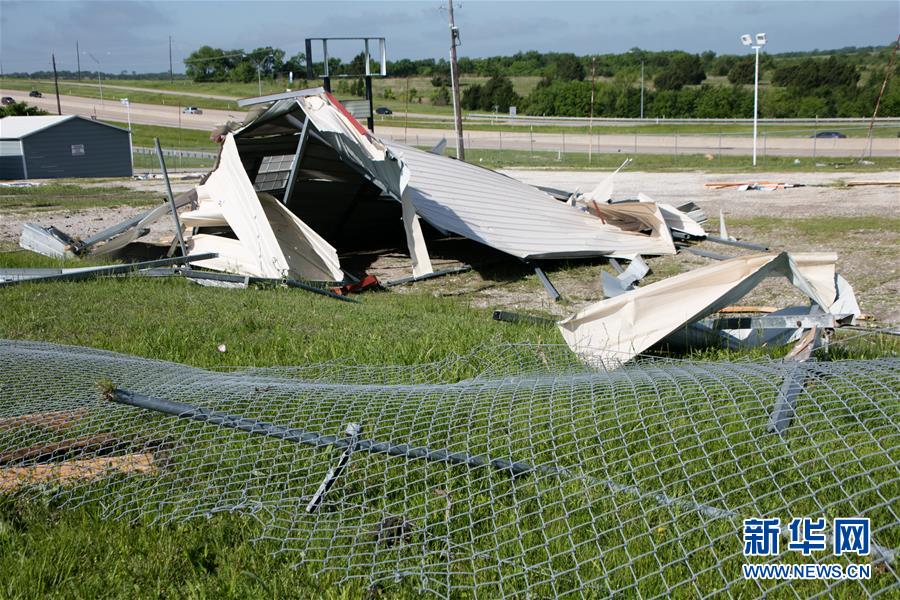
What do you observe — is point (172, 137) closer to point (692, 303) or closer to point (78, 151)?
point (78, 151)

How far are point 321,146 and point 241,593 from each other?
394 inches

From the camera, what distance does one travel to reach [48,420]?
15.2ft

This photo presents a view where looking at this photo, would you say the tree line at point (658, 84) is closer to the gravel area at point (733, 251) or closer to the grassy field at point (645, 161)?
the grassy field at point (645, 161)

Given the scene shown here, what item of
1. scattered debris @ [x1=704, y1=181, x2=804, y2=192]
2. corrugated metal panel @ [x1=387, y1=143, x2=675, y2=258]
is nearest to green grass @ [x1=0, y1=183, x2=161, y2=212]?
corrugated metal panel @ [x1=387, y1=143, x2=675, y2=258]

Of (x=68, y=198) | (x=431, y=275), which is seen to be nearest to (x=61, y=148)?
(x=68, y=198)

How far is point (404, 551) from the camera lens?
3.42m

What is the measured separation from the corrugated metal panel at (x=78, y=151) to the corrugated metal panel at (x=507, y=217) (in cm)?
4049

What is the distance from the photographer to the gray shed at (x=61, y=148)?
151 feet

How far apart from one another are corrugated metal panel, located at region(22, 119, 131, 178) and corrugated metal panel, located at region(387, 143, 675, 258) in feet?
133

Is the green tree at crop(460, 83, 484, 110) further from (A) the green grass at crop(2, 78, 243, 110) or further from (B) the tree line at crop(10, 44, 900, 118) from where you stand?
(A) the green grass at crop(2, 78, 243, 110)

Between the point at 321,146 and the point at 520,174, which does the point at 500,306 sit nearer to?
the point at 321,146

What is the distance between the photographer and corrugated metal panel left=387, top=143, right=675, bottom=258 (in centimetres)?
1141

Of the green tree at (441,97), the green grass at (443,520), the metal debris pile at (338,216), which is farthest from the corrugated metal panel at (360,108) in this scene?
the green tree at (441,97)

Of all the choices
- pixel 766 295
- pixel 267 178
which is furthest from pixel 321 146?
pixel 766 295
